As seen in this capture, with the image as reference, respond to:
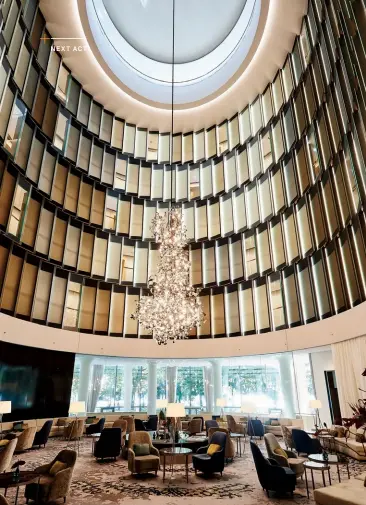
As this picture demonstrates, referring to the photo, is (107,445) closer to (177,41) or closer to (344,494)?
(344,494)

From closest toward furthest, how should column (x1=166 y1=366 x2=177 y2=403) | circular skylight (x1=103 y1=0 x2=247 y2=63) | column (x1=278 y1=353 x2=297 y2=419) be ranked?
1. column (x1=278 y1=353 x2=297 y2=419)
2. circular skylight (x1=103 y1=0 x2=247 y2=63)
3. column (x1=166 y1=366 x2=177 y2=403)

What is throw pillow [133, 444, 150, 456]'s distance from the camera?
7.47 meters

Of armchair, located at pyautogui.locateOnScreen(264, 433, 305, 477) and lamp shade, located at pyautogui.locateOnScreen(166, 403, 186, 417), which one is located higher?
lamp shade, located at pyautogui.locateOnScreen(166, 403, 186, 417)

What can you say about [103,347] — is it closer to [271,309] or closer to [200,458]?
[271,309]

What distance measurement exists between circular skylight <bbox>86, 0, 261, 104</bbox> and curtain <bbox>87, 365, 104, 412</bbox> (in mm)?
14827

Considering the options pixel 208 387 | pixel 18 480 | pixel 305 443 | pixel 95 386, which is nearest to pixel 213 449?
pixel 305 443

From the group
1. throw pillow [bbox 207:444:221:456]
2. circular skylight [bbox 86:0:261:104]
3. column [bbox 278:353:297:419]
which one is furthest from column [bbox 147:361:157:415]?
circular skylight [bbox 86:0:261:104]

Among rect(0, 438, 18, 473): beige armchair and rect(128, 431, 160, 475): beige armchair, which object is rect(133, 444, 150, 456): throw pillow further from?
rect(0, 438, 18, 473): beige armchair

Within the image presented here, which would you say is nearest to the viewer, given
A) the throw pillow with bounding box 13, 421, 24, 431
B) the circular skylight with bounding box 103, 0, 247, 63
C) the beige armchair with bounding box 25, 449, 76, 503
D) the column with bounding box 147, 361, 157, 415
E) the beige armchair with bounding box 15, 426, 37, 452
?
the beige armchair with bounding box 25, 449, 76, 503

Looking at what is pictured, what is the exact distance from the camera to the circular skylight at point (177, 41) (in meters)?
16.2

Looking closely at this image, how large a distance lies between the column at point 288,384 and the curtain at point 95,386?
9214 millimetres

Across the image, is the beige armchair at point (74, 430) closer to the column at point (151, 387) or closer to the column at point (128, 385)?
the column at point (151, 387)

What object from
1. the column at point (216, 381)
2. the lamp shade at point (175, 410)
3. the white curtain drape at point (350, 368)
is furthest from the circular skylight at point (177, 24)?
the lamp shade at point (175, 410)

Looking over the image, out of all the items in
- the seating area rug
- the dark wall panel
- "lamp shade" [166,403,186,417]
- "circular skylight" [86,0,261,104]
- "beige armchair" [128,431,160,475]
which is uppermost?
"circular skylight" [86,0,261,104]
